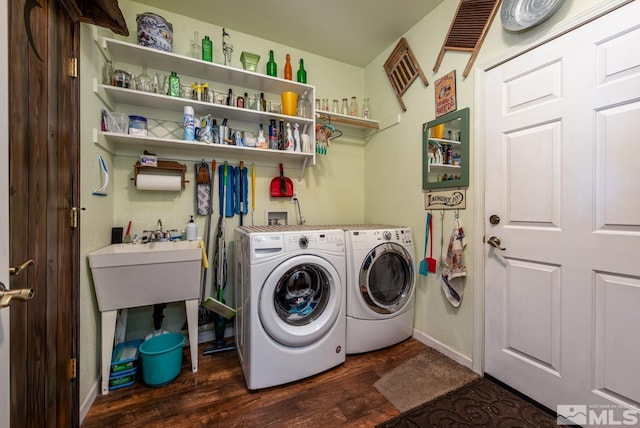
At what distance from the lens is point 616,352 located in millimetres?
1187

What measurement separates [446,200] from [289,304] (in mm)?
1356

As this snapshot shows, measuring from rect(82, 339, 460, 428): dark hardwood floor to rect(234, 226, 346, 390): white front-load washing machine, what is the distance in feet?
0.28

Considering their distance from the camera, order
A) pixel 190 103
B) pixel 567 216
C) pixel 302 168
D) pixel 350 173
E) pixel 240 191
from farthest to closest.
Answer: pixel 350 173 → pixel 302 168 → pixel 240 191 → pixel 190 103 → pixel 567 216

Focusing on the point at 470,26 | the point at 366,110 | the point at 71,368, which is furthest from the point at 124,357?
the point at 470,26

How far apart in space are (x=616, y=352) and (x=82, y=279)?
2.62 meters

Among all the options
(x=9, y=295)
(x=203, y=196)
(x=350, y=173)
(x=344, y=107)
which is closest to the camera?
(x=9, y=295)

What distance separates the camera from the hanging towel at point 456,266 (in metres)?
1.80

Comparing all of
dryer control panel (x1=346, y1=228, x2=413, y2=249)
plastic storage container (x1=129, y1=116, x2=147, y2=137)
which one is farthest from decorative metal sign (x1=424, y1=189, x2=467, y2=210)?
plastic storage container (x1=129, y1=116, x2=147, y2=137)

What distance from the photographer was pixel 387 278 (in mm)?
2072

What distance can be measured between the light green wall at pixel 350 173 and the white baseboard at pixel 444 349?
1.0 inches

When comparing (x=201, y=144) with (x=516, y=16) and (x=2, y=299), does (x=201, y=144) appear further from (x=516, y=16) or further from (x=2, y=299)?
(x=516, y=16)

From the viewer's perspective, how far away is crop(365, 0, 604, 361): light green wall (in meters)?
1.74

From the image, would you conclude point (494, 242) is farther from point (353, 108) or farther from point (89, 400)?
point (89, 400)

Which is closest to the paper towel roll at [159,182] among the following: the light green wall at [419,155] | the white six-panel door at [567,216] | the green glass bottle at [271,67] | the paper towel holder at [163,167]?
the paper towel holder at [163,167]
